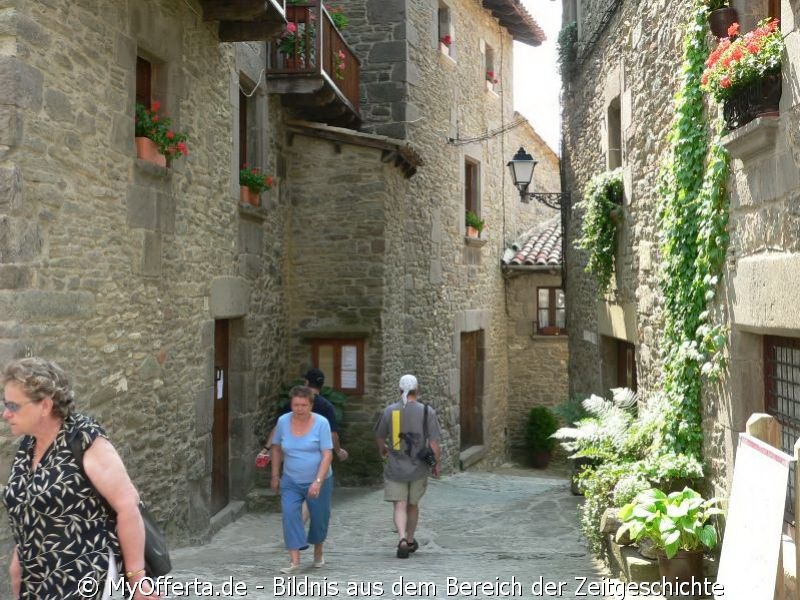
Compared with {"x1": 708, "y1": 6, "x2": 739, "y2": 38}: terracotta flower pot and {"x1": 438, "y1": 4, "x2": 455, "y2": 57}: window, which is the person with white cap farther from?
{"x1": 438, "y1": 4, "x2": 455, "y2": 57}: window

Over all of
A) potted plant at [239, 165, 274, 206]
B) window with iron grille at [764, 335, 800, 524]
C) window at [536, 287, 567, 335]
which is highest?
potted plant at [239, 165, 274, 206]

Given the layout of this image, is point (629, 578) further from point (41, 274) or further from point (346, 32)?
point (346, 32)

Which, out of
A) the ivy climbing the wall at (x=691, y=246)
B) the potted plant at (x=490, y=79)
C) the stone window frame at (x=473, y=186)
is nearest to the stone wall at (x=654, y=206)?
the ivy climbing the wall at (x=691, y=246)

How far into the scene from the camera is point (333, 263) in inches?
415

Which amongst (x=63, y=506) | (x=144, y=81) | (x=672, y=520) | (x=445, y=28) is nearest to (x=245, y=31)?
(x=144, y=81)

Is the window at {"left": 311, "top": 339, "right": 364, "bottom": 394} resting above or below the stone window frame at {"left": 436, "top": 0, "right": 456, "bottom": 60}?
below

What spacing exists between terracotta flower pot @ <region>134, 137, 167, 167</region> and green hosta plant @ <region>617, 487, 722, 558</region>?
4.15 m

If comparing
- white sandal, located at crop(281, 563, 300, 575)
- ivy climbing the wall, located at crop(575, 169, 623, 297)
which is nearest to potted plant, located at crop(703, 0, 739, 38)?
ivy climbing the wall, located at crop(575, 169, 623, 297)

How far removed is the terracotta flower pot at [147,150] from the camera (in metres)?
6.54

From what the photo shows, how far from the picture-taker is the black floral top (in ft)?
9.71

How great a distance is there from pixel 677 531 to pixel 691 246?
1.82 meters

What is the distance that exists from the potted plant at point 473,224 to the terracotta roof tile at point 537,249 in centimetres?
153

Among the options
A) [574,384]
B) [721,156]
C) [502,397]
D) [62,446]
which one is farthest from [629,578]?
[502,397]

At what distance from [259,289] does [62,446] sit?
6.48 metres
